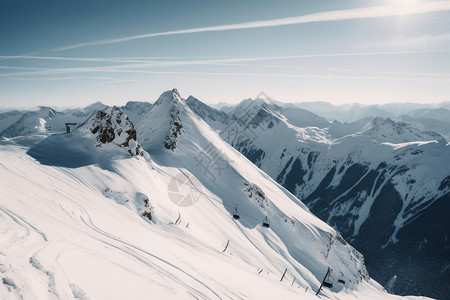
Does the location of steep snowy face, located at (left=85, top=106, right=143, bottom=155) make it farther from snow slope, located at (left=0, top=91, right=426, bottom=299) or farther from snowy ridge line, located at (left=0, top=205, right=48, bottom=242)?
snowy ridge line, located at (left=0, top=205, right=48, bottom=242)

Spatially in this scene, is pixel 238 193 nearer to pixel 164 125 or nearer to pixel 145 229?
pixel 164 125

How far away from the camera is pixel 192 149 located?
248 ft

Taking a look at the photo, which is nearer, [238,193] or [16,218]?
[16,218]

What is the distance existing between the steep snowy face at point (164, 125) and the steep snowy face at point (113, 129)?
19555mm

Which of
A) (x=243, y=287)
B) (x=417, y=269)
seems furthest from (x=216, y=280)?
(x=417, y=269)

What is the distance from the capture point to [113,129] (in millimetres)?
46375

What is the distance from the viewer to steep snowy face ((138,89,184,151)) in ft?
234

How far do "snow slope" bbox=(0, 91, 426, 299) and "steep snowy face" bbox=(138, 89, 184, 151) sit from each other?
0.53 meters

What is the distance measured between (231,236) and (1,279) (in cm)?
4040

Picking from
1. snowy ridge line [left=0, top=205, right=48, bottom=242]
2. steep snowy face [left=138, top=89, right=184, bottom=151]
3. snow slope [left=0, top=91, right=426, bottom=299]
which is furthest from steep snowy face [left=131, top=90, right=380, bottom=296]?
snowy ridge line [left=0, top=205, right=48, bottom=242]

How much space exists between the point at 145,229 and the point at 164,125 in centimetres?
5689

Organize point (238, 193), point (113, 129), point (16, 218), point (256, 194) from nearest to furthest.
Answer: point (16, 218), point (113, 129), point (238, 193), point (256, 194)

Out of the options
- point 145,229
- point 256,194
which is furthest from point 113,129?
point 256,194

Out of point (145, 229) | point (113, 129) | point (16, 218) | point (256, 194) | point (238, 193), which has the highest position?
point (113, 129)
